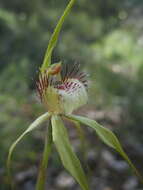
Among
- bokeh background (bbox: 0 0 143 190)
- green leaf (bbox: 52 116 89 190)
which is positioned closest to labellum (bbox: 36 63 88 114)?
green leaf (bbox: 52 116 89 190)

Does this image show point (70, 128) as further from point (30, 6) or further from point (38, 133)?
point (30, 6)

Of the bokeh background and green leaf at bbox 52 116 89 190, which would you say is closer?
green leaf at bbox 52 116 89 190

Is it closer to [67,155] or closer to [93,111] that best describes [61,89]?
[67,155]

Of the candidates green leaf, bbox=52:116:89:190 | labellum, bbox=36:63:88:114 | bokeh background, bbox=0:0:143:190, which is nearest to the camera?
green leaf, bbox=52:116:89:190

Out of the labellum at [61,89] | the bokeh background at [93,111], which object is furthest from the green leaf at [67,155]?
the bokeh background at [93,111]

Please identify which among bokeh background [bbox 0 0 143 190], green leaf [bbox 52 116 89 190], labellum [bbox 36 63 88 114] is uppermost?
labellum [bbox 36 63 88 114]

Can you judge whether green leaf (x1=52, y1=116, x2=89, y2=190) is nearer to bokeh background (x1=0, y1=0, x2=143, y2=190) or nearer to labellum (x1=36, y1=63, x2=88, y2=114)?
labellum (x1=36, y1=63, x2=88, y2=114)
